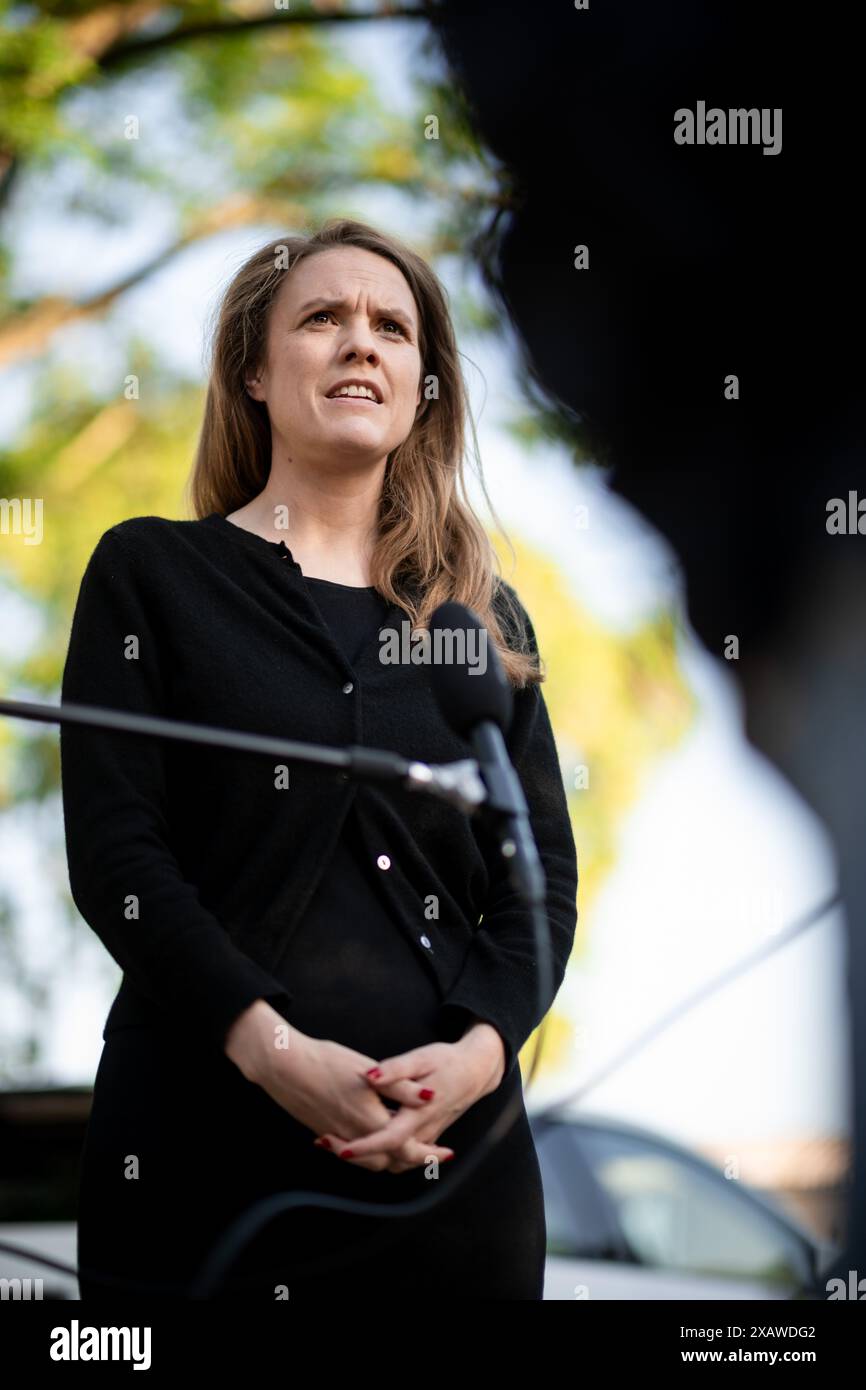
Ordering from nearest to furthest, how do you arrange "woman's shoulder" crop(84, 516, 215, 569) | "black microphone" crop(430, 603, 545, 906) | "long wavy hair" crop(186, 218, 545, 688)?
"black microphone" crop(430, 603, 545, 906) < "woman's shoulder" crop(84, 516, 215, 569) < "long wavy hair" crop(186, 218, 545, 688)

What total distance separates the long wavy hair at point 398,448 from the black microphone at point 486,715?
61 cm

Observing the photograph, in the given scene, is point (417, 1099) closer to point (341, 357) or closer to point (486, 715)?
point (486, 715)

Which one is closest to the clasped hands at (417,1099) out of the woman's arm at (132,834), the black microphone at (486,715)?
the woman's arm at (132,834)

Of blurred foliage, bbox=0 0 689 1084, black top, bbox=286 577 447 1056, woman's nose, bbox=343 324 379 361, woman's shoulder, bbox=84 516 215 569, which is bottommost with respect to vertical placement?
black top, bbox=286 577 447 1056

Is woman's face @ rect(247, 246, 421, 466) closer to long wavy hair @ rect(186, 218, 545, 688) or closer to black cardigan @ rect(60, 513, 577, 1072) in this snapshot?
long wavy hair @ rect(186, 218, 545, 688)

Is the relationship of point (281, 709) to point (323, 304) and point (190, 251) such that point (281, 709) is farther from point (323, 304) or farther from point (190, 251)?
point (190, 251)

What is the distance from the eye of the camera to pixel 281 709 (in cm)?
236

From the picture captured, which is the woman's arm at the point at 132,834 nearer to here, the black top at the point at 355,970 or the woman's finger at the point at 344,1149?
the black top at the point at 355,970

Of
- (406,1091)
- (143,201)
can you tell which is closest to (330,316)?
(406,1091)

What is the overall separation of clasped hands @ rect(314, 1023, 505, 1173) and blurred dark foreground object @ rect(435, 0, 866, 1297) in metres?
0.59

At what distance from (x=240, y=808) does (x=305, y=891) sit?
0.15 m

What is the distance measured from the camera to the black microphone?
1.76 metres

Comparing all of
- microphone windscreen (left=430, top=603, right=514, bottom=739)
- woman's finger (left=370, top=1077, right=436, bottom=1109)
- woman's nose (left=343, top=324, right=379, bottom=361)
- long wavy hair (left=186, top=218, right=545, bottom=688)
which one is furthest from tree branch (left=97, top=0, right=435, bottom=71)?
woman's finger (left=370, top=1077, right=436, bottom=1109)
